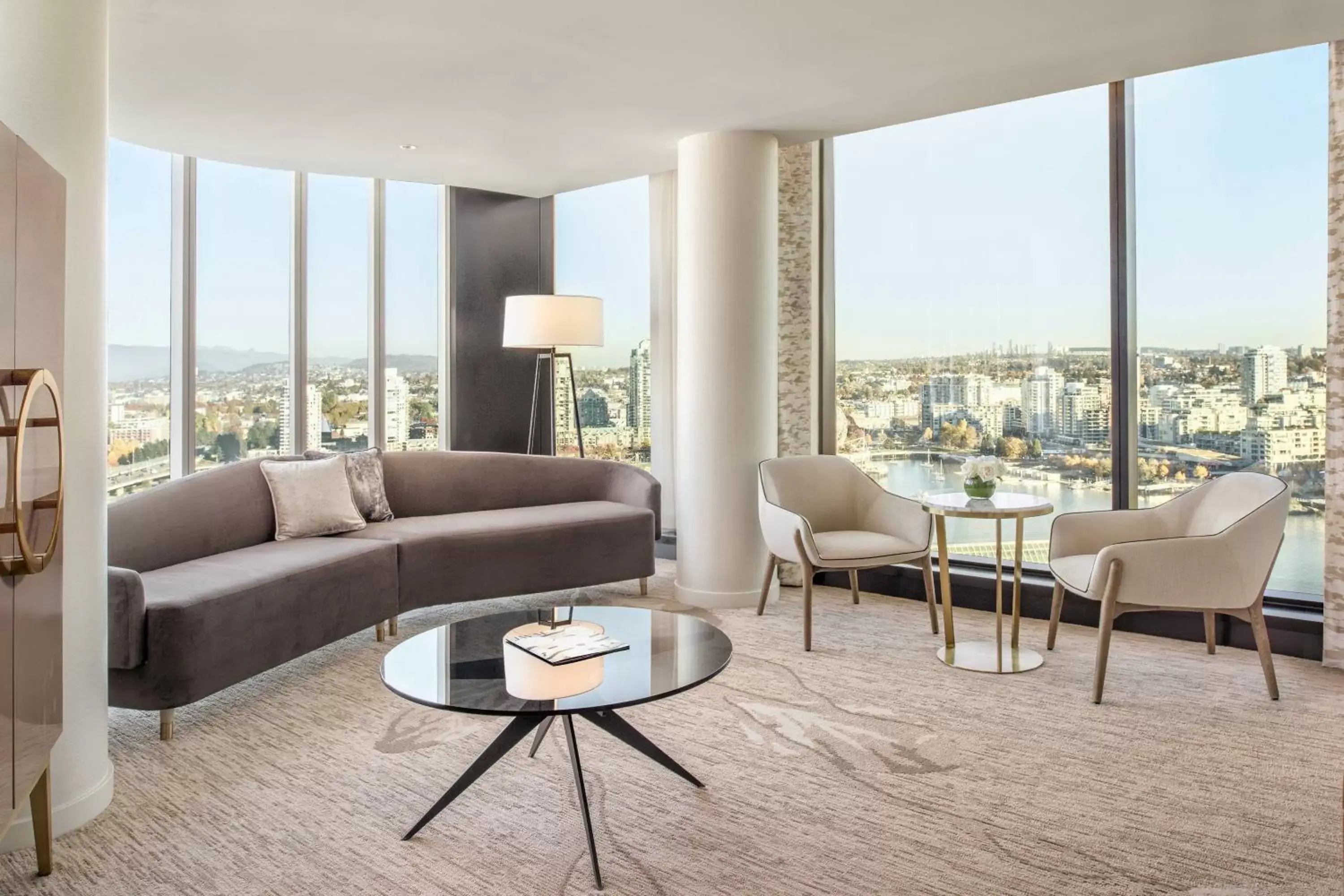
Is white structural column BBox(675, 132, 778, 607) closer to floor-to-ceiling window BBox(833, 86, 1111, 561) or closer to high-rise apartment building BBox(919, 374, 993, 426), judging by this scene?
floor-to-ceiling window BBox(833, 86, 1111, 561)

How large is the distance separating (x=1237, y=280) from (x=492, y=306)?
14.3 ft

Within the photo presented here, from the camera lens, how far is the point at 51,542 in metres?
1.90

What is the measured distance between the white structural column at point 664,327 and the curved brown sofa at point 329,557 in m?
0.73

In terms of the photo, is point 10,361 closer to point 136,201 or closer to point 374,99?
point 374,99

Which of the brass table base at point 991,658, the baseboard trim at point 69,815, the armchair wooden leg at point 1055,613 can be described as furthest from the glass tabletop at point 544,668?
the armchair wooden leg at point 1055,613

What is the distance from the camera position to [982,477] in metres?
3.85

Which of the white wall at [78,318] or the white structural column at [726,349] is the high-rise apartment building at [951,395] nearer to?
the white structural column at [726,349]

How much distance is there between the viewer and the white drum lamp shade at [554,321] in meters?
5.39

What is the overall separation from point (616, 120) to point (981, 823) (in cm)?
348

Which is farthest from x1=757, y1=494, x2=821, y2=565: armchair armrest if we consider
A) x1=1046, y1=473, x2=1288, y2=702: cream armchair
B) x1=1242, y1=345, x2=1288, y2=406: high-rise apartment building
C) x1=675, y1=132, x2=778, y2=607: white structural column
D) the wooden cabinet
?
the wooden cabinet

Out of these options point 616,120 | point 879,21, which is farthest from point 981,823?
point 616,120

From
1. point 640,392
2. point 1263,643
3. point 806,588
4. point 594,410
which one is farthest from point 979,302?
point 594,410

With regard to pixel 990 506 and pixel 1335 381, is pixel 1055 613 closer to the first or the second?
pixel 990 506

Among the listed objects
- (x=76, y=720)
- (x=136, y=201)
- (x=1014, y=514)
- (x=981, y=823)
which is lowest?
(x=981, y=823)
